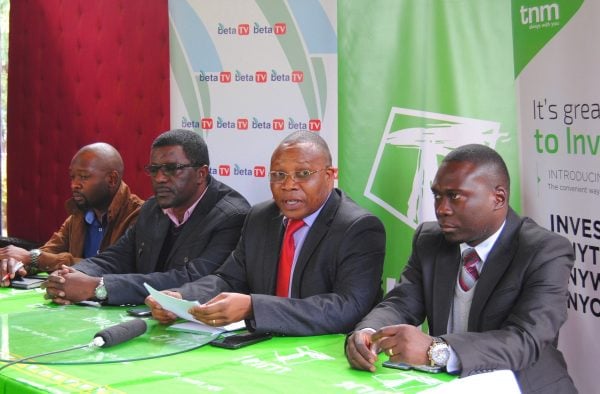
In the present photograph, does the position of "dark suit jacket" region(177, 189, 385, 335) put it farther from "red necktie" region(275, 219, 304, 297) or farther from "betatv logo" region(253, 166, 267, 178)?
"betatv logo" region(253, 166, 267, 178)

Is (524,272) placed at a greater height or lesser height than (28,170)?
lesser

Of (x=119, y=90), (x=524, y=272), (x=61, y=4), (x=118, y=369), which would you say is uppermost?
(x=61, y=4)

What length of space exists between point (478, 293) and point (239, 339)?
2.85 feet

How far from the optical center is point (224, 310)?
3146 millimetres

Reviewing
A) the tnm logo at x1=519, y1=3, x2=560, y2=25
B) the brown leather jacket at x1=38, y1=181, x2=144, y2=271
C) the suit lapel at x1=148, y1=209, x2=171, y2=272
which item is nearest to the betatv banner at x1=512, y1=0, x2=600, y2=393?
the tnm logo at x1=519, y1=3, x2=560, y2=25

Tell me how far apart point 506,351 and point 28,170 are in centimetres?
509

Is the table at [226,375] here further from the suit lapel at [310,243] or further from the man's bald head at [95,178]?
the man's bald head at [95,178]

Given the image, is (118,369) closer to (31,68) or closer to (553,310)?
(553,310)

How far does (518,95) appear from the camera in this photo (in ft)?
13.1

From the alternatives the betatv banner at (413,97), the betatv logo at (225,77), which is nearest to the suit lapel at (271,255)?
the betatv banner at (413,97)

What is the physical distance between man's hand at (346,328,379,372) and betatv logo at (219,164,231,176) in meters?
2.55

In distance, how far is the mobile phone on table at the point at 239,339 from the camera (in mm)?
2979

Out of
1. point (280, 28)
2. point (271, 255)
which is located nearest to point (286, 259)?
point (271, 255)

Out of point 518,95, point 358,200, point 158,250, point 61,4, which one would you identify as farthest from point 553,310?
point 61,4
